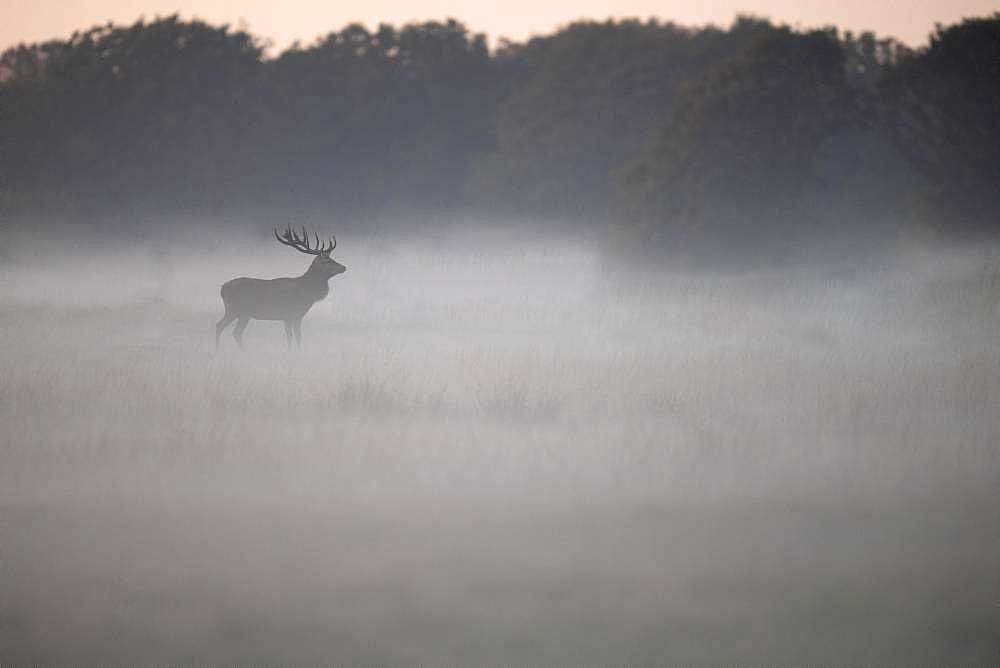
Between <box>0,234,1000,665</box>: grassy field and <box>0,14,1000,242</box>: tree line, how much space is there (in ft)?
42.5

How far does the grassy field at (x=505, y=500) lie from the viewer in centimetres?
489

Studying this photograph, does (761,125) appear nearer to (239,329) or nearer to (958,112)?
(958,112)

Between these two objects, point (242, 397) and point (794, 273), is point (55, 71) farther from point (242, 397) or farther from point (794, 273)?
point (242, 397)

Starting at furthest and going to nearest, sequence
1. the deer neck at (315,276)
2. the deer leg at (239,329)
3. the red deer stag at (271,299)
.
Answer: the deer neck at (315,276) → the red deer stag at (271,299) → the deer leg at (239,329)

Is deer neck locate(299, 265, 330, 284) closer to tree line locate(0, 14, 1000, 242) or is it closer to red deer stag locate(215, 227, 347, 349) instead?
red deer stag locate(215, 227, 347, 349)

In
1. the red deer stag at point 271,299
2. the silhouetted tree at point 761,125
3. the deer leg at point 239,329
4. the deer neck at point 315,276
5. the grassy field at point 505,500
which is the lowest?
the grassy field at point 505,500

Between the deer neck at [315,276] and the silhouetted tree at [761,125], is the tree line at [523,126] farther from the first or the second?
the deer neck at [315,276]

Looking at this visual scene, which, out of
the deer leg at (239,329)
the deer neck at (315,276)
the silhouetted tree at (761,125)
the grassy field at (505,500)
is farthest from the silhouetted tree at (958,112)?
the deer leg at (239,329)

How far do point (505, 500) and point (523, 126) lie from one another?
32.9 metres

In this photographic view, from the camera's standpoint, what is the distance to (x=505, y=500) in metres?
6.65

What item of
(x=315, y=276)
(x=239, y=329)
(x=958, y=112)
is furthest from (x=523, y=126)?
(x=239, y=329)

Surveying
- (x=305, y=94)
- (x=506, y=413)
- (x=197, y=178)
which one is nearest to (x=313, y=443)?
(x=506, y=413)

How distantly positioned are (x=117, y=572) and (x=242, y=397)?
4.25m

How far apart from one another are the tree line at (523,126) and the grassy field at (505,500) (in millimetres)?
12965
